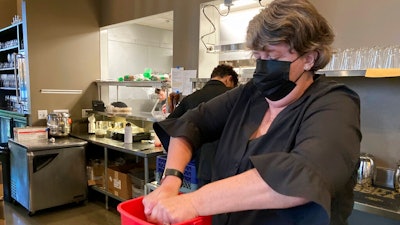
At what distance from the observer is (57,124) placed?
406 centimetres

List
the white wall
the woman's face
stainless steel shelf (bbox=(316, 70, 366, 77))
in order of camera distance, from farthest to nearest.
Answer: the white wall → stainless steel shelf (bbox=(316, 70, 366, 77)) → the woman's face

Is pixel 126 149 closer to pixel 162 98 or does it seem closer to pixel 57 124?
pixel 162 98

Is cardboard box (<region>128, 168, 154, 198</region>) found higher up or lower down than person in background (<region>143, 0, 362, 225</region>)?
lower down

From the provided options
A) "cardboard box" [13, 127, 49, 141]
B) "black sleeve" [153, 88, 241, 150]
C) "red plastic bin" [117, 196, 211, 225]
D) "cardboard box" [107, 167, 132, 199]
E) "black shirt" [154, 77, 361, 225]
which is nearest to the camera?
"black shirt" [154, 77, 361, 225]

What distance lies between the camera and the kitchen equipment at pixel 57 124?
13.3 feet

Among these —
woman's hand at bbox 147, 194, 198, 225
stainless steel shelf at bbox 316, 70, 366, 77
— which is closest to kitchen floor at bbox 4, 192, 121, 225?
stainless steel shelf at bbox 316, 70, 366, 77

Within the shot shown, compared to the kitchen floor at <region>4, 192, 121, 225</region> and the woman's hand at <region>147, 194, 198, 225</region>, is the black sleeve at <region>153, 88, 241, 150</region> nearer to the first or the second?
the woman's hand at <region>147, 194, 198, 225</region>

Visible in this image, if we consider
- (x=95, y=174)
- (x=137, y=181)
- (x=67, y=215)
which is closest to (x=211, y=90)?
(x=137, y=181)

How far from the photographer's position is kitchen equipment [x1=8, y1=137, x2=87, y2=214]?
3.46 m

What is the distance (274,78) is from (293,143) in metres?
0.22

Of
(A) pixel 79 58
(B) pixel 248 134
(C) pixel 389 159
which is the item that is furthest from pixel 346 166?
(A) pixel 79 58

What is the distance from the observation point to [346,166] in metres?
0.68

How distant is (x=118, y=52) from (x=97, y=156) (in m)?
1.80

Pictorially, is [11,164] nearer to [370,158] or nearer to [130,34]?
[130,34]
